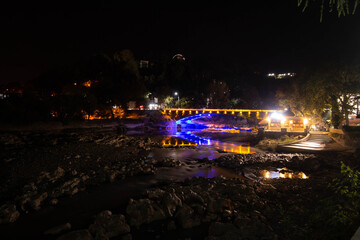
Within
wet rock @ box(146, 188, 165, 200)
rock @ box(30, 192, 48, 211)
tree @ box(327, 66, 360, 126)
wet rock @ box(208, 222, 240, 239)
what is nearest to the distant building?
tree @ box(327, 66, 360, 126)

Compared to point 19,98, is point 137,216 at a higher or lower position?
lower

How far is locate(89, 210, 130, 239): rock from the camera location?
7014mm

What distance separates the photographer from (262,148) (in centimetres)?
2547

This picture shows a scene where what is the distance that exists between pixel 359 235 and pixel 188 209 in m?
5.56

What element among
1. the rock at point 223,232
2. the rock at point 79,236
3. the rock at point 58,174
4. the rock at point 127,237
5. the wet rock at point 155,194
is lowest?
the rock at point 127,237

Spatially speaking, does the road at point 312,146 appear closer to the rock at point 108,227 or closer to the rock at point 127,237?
the rock at point 108,227

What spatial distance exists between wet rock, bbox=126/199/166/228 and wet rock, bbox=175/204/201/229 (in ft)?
1.95

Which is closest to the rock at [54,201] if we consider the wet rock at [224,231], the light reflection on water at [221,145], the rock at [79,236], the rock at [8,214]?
the rock at [8,214]

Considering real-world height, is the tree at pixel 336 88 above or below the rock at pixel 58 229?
above

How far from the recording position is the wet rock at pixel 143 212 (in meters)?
7.88

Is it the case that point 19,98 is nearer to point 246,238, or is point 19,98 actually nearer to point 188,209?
point 188,209

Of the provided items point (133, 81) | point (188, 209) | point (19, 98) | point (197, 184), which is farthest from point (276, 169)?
point (133, 81)

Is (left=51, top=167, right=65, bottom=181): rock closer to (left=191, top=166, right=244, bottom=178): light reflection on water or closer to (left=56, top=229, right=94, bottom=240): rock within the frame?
(left=56, top=229, right=94, bottom=240): rock

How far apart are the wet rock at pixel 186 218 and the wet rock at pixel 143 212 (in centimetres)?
60
